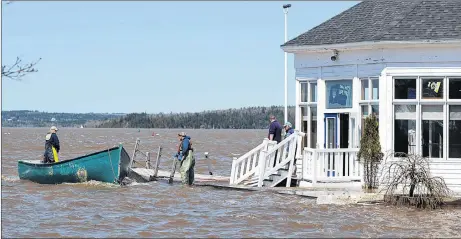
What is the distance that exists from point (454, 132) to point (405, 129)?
1.20 m

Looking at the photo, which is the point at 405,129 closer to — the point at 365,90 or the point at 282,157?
the point at 365,90

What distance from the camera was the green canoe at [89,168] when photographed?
1138 inches

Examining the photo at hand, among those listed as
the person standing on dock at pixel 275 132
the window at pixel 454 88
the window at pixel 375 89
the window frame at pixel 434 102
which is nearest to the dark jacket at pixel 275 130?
the person standing on dock at pixel 275 132

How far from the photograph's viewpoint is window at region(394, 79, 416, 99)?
2314 centimetres

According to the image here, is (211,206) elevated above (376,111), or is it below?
below

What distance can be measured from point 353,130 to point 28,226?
30.2ft

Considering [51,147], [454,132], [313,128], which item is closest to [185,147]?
[313,128]

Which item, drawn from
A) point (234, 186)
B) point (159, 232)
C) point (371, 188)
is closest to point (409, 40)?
point (371, 188)

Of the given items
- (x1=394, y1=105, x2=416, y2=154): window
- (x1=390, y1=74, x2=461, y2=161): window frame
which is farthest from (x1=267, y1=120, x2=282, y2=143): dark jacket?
(x1=390, y1=74, x2=461, y2=161): window frame

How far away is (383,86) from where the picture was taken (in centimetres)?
2327

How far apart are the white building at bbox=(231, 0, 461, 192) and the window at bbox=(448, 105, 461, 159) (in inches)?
1.0

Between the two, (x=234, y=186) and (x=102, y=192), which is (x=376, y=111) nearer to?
(x=234, y=186)

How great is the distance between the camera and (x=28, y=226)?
19578 mm

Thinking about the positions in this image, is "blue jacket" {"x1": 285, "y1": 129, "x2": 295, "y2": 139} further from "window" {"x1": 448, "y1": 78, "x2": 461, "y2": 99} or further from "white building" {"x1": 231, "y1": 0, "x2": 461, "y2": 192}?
"window" {"x1": 448, "y1": 78, "x2": 461, "y2": 99}
